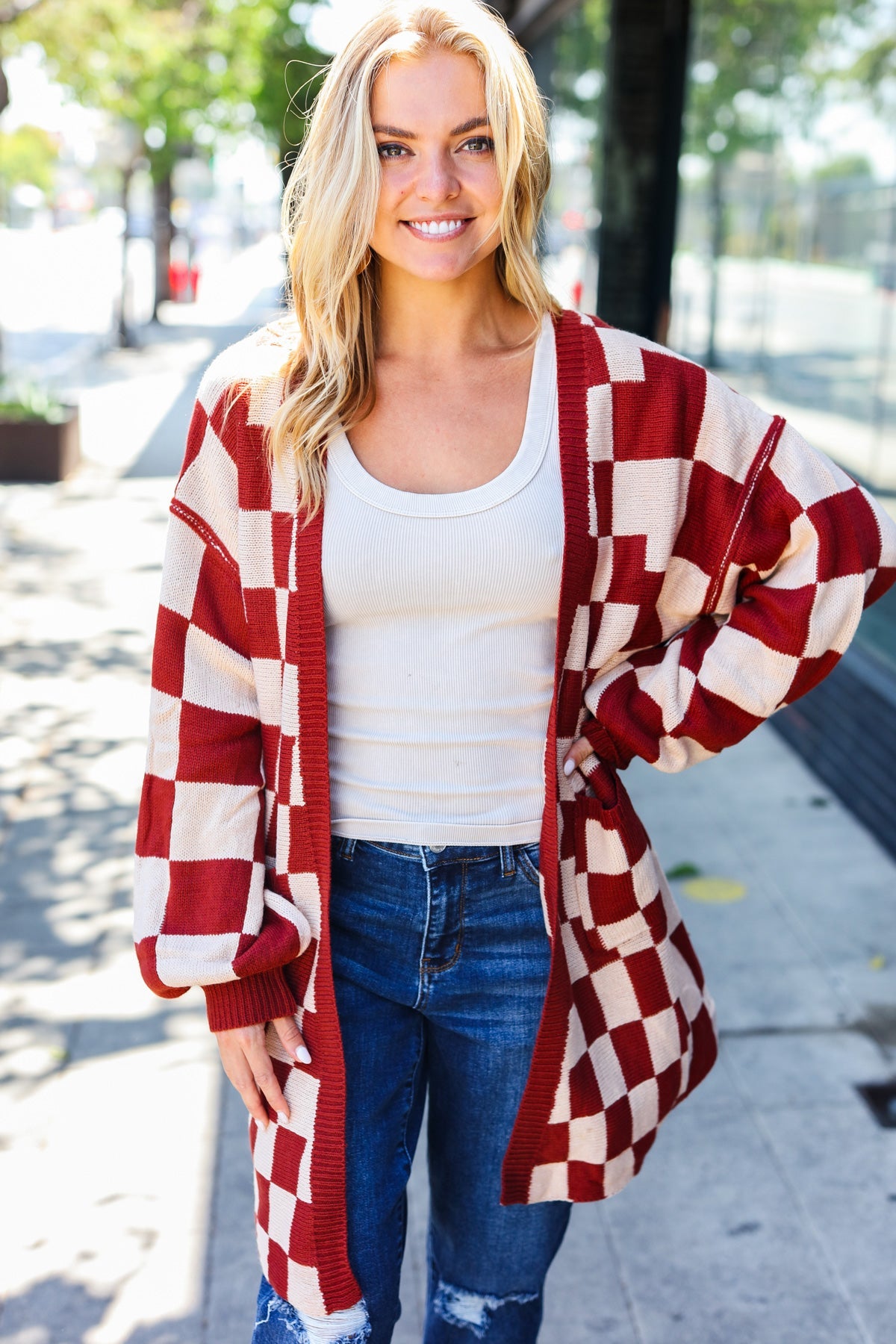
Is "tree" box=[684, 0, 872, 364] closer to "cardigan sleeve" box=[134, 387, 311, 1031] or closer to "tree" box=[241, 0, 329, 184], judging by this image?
"cardigan sleeve" box=[134, 387, 311, 1031]

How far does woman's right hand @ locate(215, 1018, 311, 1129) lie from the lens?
197cm

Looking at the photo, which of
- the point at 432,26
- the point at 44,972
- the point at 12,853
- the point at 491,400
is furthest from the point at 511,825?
the point at 12,853

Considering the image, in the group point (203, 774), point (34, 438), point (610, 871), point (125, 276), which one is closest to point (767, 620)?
point (610, 871)

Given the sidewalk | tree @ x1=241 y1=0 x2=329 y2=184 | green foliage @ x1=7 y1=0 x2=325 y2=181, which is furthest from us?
tree @ x1=241 y1=0 x2=329 y2=184

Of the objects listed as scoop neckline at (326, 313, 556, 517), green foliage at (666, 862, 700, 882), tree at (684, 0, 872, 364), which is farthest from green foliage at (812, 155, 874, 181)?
scoop neckline at (326, 313, 556, 517)

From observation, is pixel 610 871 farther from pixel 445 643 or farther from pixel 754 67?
pixel 754 67

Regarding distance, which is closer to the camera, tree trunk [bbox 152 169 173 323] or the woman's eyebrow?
the woman's eyebrow

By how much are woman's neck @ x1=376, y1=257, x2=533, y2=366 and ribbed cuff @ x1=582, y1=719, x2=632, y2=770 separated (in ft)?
1.84

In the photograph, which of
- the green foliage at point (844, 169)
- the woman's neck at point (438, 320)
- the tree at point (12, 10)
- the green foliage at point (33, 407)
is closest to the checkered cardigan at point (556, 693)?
the woman's neck at point (438, 320)

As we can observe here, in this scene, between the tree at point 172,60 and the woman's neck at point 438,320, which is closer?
the woman's neck at point 438,320

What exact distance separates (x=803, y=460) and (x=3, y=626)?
6356mm

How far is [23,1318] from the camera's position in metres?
2.90

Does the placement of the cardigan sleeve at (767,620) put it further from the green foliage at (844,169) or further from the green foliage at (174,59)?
the green foliage at (174,59)

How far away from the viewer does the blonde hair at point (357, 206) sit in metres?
1.90
